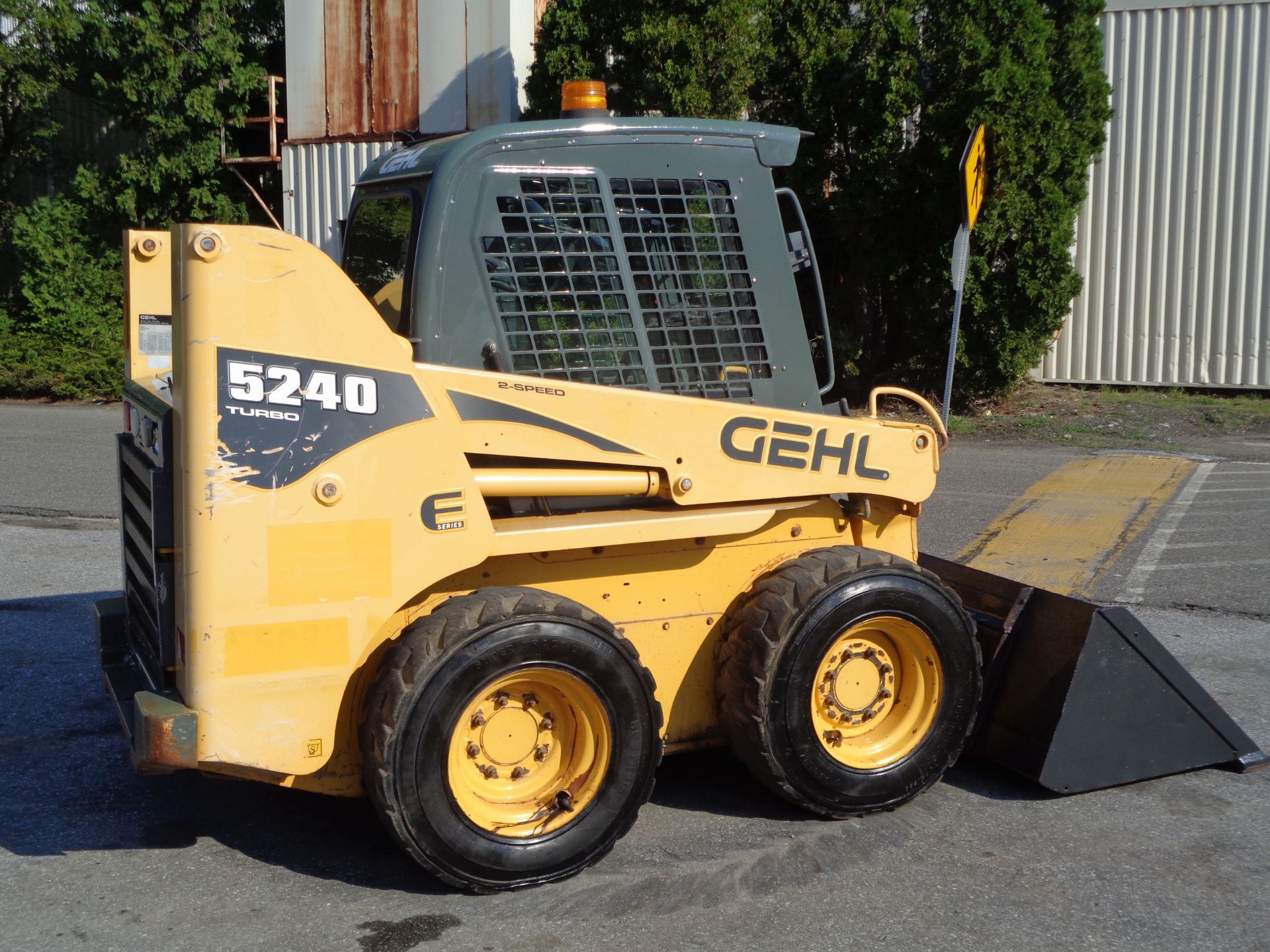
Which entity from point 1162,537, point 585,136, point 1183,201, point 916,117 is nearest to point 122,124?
point 916,117

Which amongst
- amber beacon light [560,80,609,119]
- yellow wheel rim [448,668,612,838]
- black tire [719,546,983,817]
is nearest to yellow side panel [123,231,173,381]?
amber beacon light [560,80,609,119]

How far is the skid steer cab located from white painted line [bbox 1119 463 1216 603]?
2953 millimetres

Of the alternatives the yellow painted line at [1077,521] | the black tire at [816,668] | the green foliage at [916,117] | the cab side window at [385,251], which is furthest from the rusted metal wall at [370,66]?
the black tire at [816,668]

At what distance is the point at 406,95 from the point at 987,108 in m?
8.77

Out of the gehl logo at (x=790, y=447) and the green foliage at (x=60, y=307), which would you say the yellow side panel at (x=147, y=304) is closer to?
the gehl logo at (x=790, y=447)

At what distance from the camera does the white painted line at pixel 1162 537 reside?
7.93 metres

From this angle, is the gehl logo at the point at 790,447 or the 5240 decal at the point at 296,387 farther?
the gehl logo at the point at 790,447

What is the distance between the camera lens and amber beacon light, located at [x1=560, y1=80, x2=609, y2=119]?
14.9 ft

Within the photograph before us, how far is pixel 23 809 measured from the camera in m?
4.74

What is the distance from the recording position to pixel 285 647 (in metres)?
3.78

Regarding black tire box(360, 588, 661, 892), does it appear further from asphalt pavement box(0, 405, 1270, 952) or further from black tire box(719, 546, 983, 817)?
black tire box(719, 546, 983, 817)

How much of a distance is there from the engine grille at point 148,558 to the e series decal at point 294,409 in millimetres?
333

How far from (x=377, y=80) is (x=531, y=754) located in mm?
16183

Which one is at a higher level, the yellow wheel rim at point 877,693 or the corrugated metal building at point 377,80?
the corrugated metal building at point 377,80
